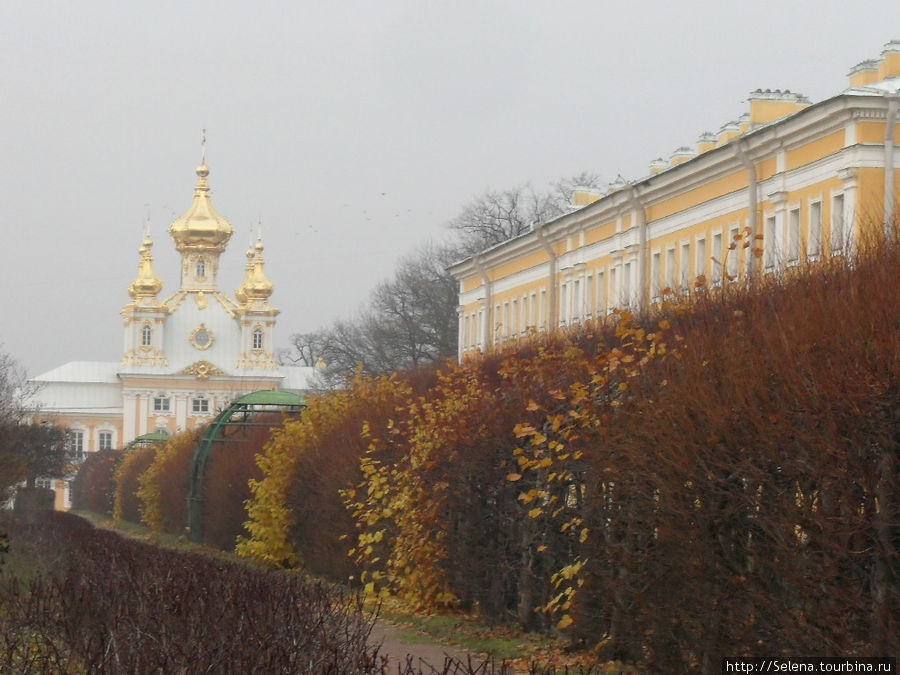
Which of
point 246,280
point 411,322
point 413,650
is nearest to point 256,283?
point 246,280

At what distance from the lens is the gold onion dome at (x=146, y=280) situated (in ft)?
442

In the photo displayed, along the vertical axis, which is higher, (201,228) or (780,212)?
(201,228)

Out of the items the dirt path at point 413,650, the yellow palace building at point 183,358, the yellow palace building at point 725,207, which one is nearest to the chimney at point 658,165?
the yellow palace building at point 725,207

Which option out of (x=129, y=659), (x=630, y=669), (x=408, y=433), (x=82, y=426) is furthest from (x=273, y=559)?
(x=82, y=426)

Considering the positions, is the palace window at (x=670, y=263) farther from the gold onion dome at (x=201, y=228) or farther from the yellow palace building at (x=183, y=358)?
the gold onion dome at (x=201, y=228)

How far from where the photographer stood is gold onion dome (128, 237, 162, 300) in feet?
442

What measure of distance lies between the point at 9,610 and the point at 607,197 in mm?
31406

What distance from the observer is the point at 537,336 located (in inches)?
870

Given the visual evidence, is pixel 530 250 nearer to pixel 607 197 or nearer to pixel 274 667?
pixel 607 197

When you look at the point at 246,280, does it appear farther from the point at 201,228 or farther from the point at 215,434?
the point at 215,434

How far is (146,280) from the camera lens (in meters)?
135

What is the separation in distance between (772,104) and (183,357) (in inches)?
3814

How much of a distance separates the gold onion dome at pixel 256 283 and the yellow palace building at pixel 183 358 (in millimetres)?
73

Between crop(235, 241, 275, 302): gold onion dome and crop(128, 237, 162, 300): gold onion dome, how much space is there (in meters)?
6.12
